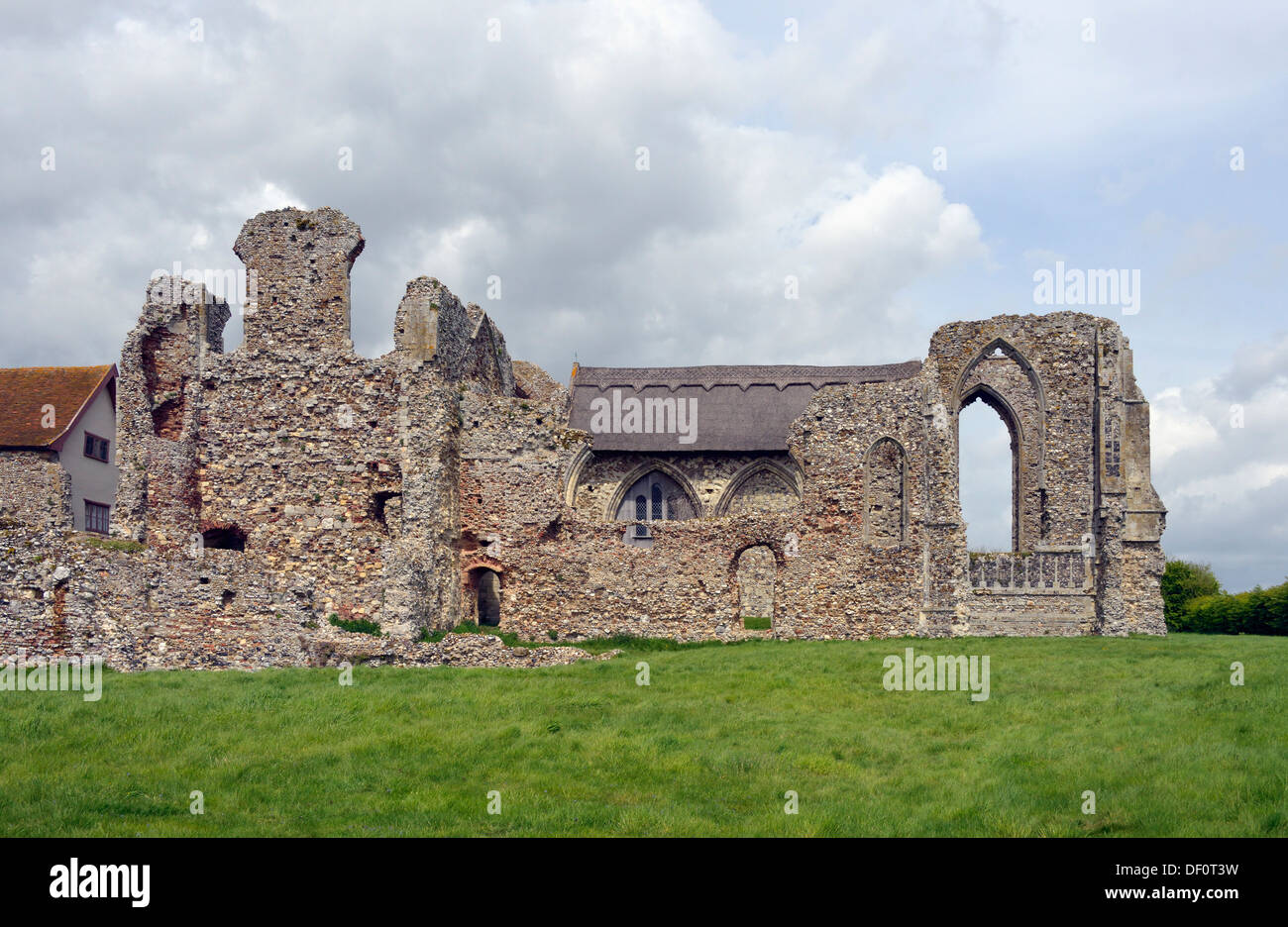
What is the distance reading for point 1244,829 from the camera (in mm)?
8062

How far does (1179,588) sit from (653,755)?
31.8m

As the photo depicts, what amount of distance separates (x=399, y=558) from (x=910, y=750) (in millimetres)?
12932

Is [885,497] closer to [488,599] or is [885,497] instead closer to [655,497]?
[488,599]

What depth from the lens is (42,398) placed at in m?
37.1

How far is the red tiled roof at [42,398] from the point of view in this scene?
3478 cm

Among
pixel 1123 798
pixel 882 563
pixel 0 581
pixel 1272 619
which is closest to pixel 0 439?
pixel 0 581

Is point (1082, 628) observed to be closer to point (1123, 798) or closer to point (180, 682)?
point (1123, 798)

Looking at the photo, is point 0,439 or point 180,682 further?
point 0,439

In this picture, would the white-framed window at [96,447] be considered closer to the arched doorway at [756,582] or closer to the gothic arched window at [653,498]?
the gothic arched window at [653,498]

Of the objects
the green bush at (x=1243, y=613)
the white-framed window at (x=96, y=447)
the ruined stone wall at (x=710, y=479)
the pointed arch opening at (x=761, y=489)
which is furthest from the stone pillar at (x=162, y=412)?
the green bush at (x=1243, y=613)

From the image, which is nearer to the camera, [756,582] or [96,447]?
[756,582]

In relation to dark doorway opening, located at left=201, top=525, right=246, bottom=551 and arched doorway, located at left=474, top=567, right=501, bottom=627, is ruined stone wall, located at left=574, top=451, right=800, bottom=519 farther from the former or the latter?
dark doorway opening, located at left=201, top=525, right=246, bottom=551

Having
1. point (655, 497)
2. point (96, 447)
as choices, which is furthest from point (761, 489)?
point (96, 447)
